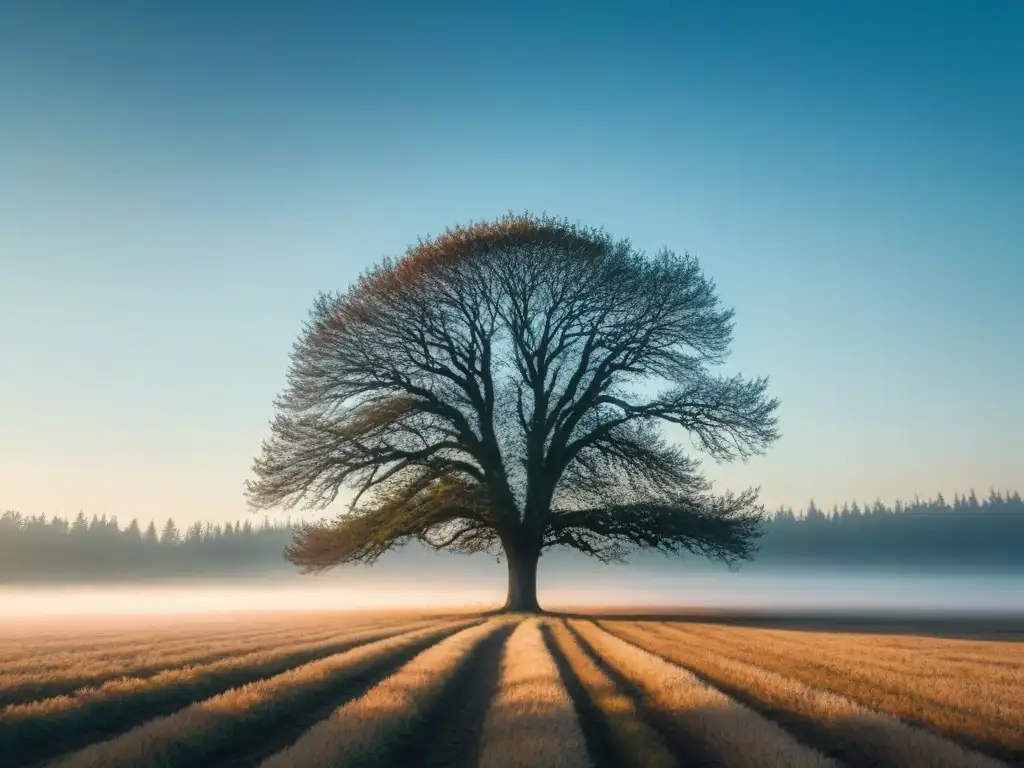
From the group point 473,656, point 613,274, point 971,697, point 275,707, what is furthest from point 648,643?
point 613,274

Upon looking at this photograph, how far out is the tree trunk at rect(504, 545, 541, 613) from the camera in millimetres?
27250

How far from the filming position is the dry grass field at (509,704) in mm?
6215

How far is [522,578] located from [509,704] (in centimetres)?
1984

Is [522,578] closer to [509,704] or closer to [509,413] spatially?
[509,413]

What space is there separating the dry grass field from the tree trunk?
13.0 metres

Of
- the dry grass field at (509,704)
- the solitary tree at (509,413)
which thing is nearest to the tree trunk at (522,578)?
the solitary tree at (509,413)

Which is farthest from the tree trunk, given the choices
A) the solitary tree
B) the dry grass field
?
the dry grass field

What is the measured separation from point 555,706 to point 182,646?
9180 millimetres

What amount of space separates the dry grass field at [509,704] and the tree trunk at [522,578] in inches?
513

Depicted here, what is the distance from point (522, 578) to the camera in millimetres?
27469

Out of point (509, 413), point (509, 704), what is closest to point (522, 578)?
point (509, 413)

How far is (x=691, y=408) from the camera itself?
28.0 metres

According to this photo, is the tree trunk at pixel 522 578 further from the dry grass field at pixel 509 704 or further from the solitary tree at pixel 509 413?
the dry grass field at pixel 509 704

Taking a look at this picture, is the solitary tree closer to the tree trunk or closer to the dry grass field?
the tree trunk
